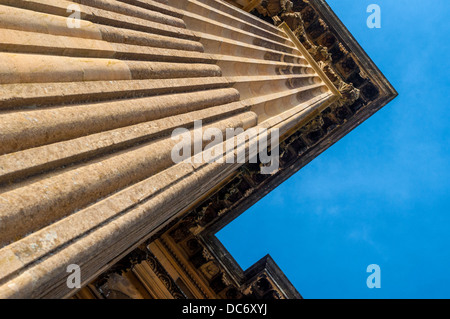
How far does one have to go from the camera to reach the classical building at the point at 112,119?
421cm

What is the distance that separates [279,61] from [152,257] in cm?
882

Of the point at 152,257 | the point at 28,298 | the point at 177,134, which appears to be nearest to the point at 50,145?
the point at 28,298

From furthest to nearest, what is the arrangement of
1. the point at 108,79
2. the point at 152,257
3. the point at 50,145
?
the point at 152,257
the point at 108,79
the point at 50,145

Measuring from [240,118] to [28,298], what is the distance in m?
6.40

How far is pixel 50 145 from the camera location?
15.7 feet

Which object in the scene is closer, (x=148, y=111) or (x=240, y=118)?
(x=148, y=111)

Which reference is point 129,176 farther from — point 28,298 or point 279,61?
point 279,61

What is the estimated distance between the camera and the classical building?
4.21m

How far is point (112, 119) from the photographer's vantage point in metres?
5.87

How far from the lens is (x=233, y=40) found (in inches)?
503

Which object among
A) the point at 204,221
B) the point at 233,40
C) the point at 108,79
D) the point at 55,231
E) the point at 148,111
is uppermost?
the point at 233,40

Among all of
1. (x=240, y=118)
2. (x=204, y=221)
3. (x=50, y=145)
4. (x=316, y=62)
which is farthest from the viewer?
(x=316, y=62)

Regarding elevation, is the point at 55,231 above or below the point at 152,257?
above

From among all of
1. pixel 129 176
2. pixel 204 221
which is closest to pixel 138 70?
pixel 129 176
